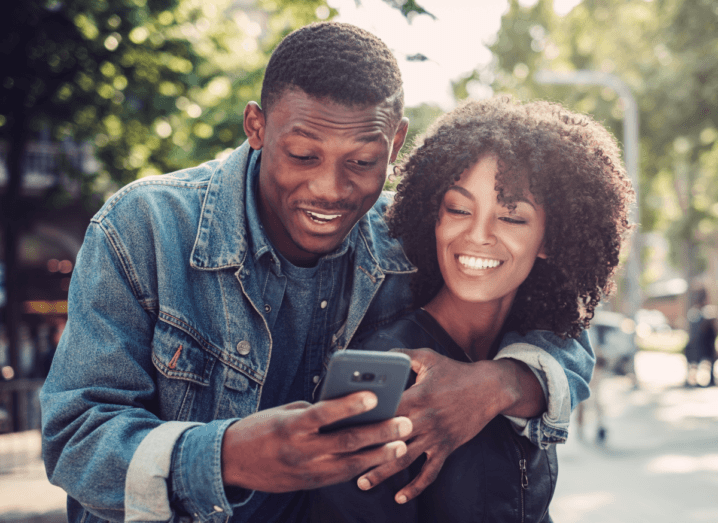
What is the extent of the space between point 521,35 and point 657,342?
22.5m

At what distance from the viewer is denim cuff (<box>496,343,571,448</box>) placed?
220cm

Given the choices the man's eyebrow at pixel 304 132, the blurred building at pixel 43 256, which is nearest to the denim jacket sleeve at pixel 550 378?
the man's eyebrow at pixel 304 132

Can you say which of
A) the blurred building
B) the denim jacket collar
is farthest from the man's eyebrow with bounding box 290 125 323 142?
the blurred building

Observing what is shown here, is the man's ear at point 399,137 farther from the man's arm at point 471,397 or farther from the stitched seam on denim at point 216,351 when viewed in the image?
the stitched seam on denim at point 216,351

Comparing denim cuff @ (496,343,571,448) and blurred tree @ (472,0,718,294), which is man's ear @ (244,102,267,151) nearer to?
denim cuff @ (496,343,571,448)

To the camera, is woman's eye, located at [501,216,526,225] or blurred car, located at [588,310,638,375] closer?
woman's eye, located at [501,216,526,225]

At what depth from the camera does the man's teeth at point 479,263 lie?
2277 millimetres

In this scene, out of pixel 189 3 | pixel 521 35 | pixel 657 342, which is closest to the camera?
pixel 189 3

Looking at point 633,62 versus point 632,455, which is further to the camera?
point 633,62

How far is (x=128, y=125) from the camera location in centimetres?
803

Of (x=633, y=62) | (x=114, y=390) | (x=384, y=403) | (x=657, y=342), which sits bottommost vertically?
(x=657, y=342)

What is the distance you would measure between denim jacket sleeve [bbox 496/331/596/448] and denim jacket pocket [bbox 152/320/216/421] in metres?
1.03

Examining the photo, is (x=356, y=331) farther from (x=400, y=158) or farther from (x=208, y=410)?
(x=400, y=158)

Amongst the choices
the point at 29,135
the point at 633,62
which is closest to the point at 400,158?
the point at 29,135
